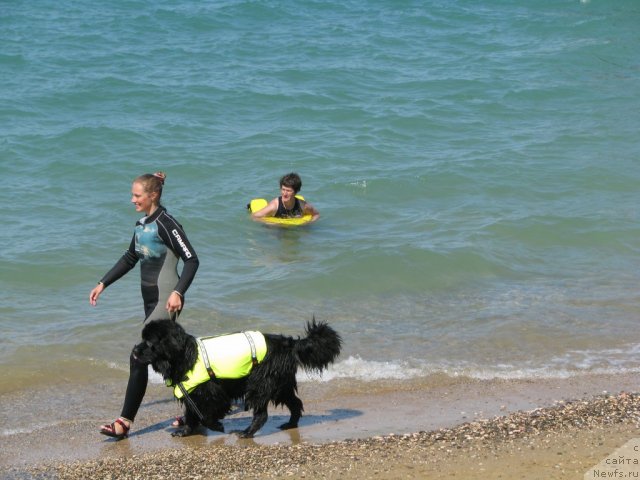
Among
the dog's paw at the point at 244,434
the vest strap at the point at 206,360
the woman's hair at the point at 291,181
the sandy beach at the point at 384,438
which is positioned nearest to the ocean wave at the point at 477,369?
the sandy beach at the point at 384,438

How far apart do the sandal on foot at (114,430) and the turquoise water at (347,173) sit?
5.13ft

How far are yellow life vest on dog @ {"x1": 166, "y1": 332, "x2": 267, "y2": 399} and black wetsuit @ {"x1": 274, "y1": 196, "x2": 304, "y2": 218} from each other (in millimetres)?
6311

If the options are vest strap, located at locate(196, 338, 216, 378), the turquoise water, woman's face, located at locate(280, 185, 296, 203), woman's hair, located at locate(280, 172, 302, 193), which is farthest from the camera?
woman's face, located at locate(280, 185, 296, 203)

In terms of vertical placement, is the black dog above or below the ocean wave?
above

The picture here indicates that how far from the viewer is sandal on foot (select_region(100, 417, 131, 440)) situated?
6980 mm

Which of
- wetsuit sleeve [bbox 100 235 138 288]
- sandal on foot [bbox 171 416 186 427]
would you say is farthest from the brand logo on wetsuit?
sandal on foot [bbox 171 416 186 427]

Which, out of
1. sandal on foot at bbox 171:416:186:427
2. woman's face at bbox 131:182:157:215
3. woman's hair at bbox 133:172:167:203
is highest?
woman's hair at bbox 133:172:167:203

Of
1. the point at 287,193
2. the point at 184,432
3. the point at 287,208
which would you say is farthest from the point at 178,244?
the point at 287,208

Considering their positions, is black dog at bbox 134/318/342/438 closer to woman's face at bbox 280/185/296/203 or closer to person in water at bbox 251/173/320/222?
woman's face at bbox 280/185/296/203

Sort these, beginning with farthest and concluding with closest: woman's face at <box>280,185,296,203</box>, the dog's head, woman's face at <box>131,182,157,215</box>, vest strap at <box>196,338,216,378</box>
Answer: woman's face at <box>280,185,296,203</box> < woman's face at <box>131,182,157,215</box> < vest strap at <box>196,338,216,378</box> < the dog's head

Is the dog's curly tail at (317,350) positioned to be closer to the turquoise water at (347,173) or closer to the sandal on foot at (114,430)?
the sandal on foot at (114,430)

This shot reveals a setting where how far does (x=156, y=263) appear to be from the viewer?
23.1 feet

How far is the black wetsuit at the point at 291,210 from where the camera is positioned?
13070 mm

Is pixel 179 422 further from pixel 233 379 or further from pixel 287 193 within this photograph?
pixel 287 193
